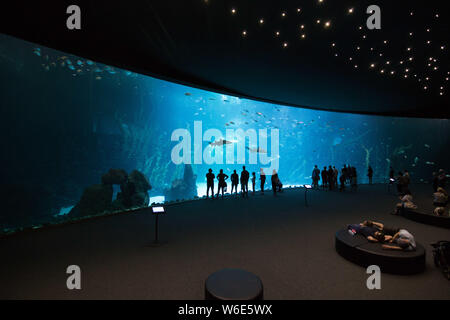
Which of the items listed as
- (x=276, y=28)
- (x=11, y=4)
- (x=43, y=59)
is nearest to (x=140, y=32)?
(x=11, y=4)

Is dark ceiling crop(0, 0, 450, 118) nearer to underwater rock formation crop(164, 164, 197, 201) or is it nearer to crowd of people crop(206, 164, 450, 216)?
crowd of people crop(206, 164, 450, 216)

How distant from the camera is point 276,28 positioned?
534 cm

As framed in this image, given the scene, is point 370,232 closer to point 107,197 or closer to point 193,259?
point 193,259

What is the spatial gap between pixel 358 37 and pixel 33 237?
1077cm

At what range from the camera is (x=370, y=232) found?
11.9 feet

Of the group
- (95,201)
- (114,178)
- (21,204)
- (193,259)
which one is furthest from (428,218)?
(21,204)

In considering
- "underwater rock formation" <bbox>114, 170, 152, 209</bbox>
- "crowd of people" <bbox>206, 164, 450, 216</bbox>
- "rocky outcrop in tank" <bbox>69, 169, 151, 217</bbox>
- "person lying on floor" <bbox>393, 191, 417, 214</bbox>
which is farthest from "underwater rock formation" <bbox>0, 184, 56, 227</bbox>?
"person lying on floor" <bbox>393, 191, 417, 214</bbox>

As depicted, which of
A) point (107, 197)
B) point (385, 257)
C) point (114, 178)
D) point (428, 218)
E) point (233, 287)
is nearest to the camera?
point (233, 287)

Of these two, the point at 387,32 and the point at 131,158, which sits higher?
the point at 387,32

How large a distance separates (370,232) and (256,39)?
5.92 m

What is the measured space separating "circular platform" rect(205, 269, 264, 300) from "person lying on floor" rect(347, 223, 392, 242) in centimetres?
276

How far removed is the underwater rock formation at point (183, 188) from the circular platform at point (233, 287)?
2348cm

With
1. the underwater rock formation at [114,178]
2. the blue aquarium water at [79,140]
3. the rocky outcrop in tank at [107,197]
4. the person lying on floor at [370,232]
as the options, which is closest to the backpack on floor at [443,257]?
Answer: the person lying on floor at [370,232]
